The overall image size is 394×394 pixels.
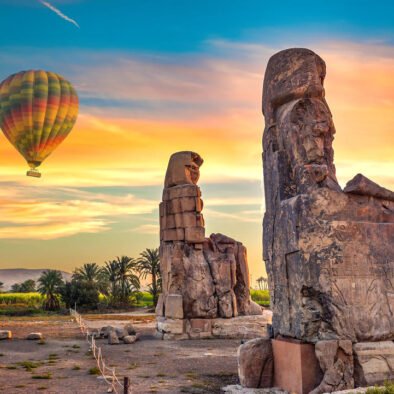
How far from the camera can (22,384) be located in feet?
38.6

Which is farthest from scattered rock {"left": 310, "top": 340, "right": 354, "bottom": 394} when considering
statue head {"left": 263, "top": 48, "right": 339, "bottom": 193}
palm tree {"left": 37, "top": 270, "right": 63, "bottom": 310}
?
palm tree {"left": 37, "top": 270, "right": 63, "bottom": 310}

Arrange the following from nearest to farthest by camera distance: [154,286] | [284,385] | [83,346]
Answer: [284,385], [83,346], [154,286]

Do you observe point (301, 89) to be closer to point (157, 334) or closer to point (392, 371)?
point (392, 371)

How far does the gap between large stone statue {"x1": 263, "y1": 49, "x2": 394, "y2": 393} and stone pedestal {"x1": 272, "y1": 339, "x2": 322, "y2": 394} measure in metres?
0.11

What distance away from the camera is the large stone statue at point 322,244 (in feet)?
29.2

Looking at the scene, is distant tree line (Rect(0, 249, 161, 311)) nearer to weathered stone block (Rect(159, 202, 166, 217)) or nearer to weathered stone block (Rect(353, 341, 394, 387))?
weathered stone block (Rect(159, 202, 166, 217))

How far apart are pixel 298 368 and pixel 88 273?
44.1m

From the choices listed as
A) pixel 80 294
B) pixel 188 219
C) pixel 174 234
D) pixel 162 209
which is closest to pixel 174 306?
pixel 174 234

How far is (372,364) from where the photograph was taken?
28.8 feet

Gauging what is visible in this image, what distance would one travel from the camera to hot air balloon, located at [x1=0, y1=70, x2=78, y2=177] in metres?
35.8

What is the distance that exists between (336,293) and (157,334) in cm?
1416

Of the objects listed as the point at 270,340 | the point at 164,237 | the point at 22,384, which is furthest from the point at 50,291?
the point at 270,340

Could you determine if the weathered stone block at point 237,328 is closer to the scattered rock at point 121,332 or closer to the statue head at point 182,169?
the scattered rock at point 121,332

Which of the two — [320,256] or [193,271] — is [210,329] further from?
[320,256]
